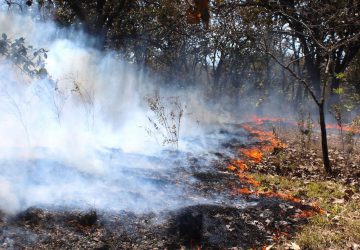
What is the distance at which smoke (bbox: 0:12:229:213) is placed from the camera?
5469 mm

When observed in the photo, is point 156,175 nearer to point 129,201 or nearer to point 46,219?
point 129,201

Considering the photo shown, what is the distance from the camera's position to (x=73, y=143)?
8.11 m

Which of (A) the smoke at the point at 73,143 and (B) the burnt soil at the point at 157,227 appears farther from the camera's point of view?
(A) the smoke at the point at 73,143

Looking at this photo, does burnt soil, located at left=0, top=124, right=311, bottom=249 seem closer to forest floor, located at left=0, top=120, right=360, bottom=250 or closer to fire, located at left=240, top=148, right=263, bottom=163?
forest floor, located at left=0, top=120, right=360, bottom=250

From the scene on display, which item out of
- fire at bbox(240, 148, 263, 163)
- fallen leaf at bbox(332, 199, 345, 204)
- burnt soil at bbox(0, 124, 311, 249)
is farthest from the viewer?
fire at bbox(240, 148, 263, 163)

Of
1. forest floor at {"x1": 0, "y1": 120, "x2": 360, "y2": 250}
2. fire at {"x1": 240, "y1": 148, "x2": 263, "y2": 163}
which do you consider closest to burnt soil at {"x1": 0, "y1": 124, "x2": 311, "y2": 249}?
forest floor at {"x1": 0, "y1": 120, "x2": 360, "y2": 250}

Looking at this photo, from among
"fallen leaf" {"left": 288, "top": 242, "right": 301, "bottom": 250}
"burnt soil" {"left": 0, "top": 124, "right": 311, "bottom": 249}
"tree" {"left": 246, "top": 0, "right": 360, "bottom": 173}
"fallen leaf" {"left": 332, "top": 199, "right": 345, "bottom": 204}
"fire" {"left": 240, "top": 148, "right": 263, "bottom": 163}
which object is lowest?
"fallen leaf" {"left": 288, "top": 242, "right": 301, "bottom": 250}

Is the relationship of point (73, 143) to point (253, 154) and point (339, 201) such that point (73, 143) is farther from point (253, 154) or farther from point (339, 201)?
point (339, 201)

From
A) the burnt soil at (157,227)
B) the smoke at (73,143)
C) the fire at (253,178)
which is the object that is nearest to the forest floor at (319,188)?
the fire at (253,178)

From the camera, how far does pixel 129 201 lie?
18.0 feet

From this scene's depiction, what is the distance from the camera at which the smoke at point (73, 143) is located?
5469 mm

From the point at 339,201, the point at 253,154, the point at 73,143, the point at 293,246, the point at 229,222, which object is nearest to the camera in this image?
the point at 293,246

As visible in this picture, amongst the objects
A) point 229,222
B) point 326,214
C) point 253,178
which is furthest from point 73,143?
point 326,214

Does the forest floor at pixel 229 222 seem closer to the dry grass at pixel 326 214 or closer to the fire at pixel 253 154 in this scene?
the dry grass at pixel 326 214
